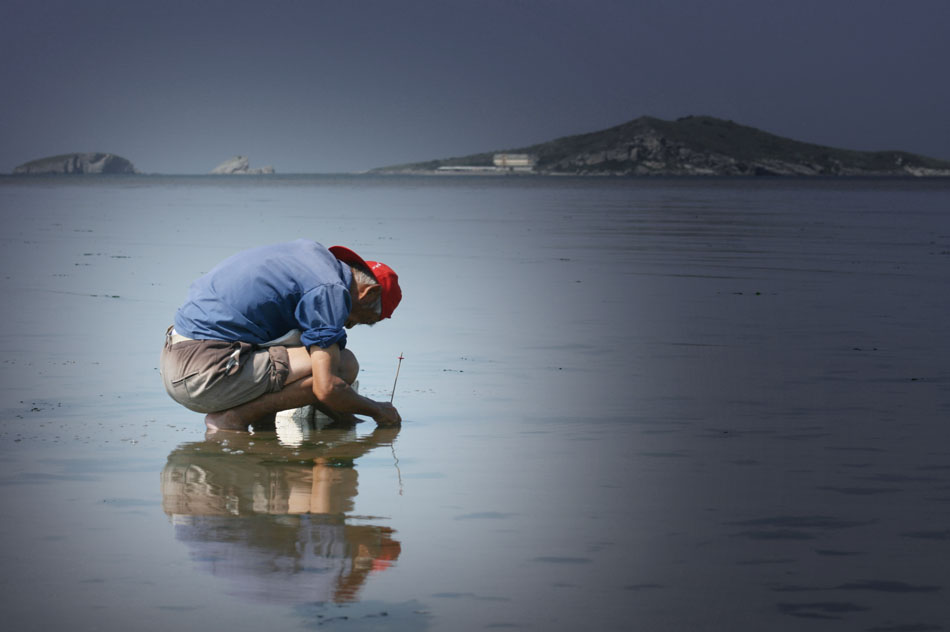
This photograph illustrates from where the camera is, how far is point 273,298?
21.8ft

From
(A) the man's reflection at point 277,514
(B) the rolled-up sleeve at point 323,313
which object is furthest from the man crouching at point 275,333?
(A) the man's reflection at point 277,514

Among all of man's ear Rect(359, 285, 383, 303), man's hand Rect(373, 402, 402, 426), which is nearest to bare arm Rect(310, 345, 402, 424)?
man's hand Rect(373, 402, 402, 426)

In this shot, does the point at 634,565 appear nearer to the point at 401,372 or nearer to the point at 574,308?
the point at 401,372

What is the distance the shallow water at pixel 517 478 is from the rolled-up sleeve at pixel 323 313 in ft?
2.17

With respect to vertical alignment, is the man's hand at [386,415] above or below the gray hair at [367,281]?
below

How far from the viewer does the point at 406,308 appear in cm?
1327

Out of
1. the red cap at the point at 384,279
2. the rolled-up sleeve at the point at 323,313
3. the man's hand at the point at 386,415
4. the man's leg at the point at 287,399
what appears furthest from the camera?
the man's hand at the point at 386,415

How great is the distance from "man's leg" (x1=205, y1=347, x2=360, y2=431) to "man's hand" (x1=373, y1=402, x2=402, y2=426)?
242 millimetres

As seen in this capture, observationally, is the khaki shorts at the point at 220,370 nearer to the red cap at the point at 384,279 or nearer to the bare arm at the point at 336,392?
the bare arm at the point at 336,392

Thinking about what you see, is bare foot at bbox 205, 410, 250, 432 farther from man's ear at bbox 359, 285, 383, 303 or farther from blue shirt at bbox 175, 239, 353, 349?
A: man's ear at bbox 359, 285, 383, 303

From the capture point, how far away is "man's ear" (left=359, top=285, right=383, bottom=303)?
6.49 meters

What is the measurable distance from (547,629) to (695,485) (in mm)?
2117

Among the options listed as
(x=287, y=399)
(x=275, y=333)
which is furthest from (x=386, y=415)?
(x=275, y=333)

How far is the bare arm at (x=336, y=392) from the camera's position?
21.9 feet
